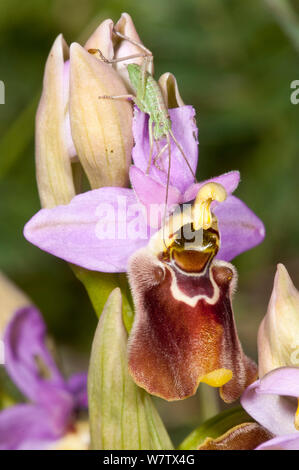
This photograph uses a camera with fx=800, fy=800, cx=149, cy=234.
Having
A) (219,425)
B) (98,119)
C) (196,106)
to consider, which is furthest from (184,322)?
(196,106)

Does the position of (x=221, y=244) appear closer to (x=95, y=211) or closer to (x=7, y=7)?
(x=95, y=211)

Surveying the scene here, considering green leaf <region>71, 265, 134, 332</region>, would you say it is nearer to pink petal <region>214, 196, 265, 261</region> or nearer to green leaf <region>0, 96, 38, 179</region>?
pink petal <region>214, 196, 265, 261</region>

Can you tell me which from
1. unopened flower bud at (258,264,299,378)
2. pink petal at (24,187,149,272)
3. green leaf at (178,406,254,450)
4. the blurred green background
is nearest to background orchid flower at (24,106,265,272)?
pink petal at (24,187,149,272)

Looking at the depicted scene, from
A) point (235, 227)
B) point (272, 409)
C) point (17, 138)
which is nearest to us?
point (272, 409)

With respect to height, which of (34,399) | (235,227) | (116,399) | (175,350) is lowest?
(34,399)

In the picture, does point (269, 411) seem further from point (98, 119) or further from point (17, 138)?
point (17, 138)
